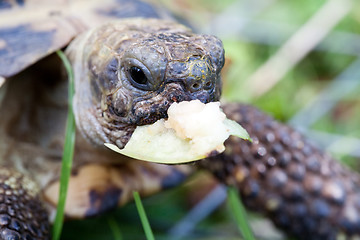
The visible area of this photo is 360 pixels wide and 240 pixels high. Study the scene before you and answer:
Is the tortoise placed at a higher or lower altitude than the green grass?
higher

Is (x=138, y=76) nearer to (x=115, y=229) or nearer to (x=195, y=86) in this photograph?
(x=195, y=86)

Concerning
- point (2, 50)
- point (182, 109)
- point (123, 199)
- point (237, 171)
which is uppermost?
point (182, 109)

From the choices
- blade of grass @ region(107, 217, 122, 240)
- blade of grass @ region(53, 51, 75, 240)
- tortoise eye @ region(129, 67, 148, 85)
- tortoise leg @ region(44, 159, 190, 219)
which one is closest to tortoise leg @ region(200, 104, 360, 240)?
tortoise leg @ region(44, 159, 190, 219)

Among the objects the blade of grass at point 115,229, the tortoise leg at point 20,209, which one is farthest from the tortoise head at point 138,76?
the blade of grass at point 115,229

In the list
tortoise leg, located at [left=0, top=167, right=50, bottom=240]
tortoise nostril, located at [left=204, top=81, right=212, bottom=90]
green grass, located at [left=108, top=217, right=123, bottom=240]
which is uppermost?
tortoise nostril, located at [left=204, top=81, right=212, bottom=90]

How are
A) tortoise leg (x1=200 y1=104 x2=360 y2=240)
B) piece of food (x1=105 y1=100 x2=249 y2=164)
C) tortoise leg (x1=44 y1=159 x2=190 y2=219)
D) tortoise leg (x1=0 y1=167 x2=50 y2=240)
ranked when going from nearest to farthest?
piece of food (x1=105 y1=100 x2=249 y2=164)
tortoise leg (x1=0 y1=167 x2=50 y2=240)
tortoise leg (x1=44 y1=159 x2=190 y2=219)
tortoise leg (x1=200 y1=104 x2=360 y2=240)

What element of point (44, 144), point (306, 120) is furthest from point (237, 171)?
point (306, 120)

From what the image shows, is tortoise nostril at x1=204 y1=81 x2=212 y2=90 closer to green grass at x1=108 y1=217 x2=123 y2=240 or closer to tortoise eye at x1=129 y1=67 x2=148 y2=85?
tortoise eye at x1=129 y1=67 x2=148 y2=85

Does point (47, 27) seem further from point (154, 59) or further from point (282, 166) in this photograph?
point (282, 166)
